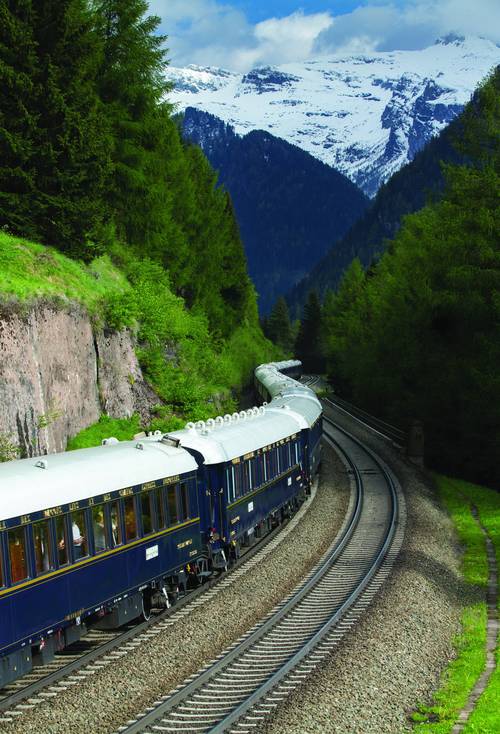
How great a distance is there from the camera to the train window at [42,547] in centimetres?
1286

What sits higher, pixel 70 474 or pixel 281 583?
pixel 70 474

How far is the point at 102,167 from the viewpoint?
104 ft

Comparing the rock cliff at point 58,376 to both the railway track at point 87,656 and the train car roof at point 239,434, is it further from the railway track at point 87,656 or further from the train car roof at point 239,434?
the railway track at point 87,656

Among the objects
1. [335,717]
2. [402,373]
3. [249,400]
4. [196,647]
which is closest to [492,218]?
[402,373]

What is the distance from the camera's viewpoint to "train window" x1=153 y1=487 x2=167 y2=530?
54.2 feet

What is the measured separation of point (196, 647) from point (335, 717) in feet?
13.6

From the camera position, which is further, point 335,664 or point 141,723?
point 335,664

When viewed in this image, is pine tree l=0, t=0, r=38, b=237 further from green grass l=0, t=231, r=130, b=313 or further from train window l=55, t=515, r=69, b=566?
train window l=55, t=515, r=69, b=566

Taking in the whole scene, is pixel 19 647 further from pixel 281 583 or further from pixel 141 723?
pixel 281 583

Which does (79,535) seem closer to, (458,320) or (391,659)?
(391,659)

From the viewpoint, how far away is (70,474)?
13969mm

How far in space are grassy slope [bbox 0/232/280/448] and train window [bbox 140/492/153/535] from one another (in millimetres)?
10110

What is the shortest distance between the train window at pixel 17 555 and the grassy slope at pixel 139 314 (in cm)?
1269

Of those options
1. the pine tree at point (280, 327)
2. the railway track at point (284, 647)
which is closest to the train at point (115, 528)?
the railway track at point (284, 647)
